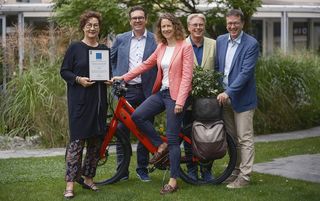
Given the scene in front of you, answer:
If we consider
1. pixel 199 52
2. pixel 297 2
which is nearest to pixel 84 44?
pixel 199 52

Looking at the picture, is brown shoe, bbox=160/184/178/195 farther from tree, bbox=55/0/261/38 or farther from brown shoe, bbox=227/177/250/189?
tree, bbox=55/0/261/38

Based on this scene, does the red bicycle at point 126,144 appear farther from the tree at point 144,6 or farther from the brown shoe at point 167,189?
the tree at point 144,6

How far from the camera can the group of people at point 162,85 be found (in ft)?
22.4

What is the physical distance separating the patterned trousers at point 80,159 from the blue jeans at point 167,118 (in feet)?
1.68

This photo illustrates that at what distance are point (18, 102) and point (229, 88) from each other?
5729mm

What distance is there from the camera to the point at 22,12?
18.0m

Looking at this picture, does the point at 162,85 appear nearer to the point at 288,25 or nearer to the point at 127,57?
the point at 127,57

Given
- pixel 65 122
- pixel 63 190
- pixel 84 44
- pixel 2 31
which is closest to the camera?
pixel 84 44

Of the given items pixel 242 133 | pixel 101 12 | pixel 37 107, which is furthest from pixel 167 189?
pixel 101 12

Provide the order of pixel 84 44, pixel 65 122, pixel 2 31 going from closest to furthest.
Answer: pixel 84 44 → pixel 65 122 → pixel 2 31

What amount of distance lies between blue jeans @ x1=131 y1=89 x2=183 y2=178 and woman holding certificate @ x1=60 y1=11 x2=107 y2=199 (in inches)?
18.3

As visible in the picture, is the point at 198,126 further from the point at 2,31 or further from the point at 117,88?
the point at 2,31

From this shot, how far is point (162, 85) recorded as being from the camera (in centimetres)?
709

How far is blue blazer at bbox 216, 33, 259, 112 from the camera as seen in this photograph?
7.08 meters
